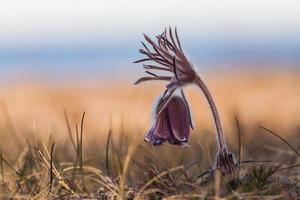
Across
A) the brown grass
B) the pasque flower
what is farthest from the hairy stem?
the brown grass

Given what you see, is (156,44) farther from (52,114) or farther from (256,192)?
(52,114)

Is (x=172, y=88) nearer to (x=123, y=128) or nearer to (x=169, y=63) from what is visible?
(x=169, y=63)

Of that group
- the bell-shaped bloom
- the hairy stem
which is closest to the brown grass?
the bell-shaped bloom

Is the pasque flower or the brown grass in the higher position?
the pasque flower

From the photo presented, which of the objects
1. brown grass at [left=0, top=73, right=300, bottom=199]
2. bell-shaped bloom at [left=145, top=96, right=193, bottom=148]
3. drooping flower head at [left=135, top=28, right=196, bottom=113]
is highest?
drooping flower head at [left=135, top=28, right=196, bottom=113]

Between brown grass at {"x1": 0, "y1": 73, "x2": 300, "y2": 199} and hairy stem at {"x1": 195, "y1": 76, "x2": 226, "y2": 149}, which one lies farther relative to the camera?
brown grass at {"x1": 0, "y1": 73, "x2": 300, "y2": 199}

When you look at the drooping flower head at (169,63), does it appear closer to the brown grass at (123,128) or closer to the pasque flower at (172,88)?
the pasque flower at (172,88)

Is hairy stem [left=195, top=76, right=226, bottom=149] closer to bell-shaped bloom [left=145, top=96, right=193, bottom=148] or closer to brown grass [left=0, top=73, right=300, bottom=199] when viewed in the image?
bell-shaped bloom [left=145, top=96, right=193, bottom=148]

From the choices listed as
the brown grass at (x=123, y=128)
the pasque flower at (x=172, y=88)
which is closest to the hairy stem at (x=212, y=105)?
the pasque flower at (x=172, y=88)
